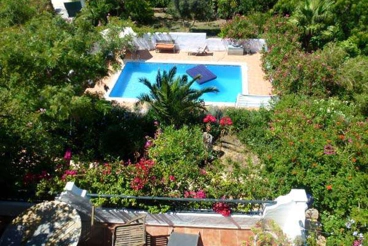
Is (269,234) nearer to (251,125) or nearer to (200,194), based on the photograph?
(200,194)

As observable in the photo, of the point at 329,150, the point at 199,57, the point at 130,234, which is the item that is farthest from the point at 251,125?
→ the point at 199,57

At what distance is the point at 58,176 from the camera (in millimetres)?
9359

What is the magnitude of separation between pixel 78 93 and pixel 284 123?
700 cm

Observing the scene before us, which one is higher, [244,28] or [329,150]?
[244,28]

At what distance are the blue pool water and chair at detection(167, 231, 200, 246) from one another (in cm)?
949

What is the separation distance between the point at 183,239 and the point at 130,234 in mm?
1389

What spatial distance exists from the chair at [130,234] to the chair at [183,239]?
2.37 feet

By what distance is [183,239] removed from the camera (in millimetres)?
8641

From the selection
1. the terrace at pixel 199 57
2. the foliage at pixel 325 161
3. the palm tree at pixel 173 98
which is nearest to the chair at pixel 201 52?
the terrace at pixel 199 57

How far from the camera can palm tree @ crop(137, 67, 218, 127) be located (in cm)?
1222

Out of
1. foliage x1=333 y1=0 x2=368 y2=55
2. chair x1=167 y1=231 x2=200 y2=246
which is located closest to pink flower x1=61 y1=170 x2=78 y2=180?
chair x1=167 y1=231 x2=200 y2=246

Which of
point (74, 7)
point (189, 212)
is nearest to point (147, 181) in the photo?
point (189, 212)

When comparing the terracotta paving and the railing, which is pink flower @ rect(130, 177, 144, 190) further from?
the terracotta paving

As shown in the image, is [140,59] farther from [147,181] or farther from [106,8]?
[147,181]
